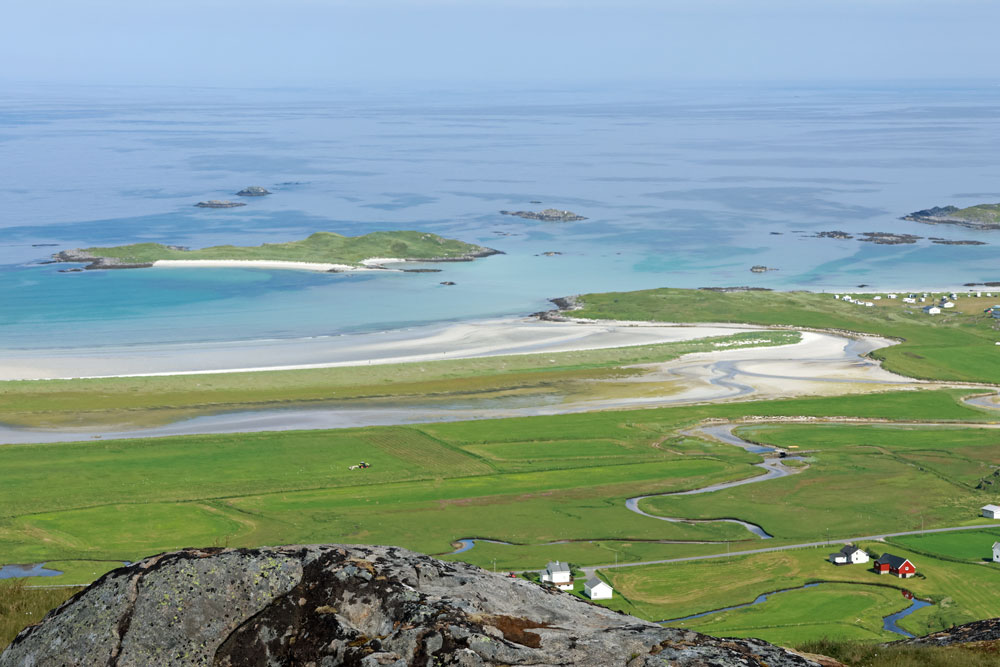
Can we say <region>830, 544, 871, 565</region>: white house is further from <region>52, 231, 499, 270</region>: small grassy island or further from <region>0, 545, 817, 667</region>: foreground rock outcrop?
<region>52, 231, 499, 270</region>: small grassy island

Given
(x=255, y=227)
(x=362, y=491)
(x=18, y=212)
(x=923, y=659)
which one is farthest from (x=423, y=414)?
(x=18, y=212)

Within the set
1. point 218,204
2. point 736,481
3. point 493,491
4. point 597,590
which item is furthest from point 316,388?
point 218,204

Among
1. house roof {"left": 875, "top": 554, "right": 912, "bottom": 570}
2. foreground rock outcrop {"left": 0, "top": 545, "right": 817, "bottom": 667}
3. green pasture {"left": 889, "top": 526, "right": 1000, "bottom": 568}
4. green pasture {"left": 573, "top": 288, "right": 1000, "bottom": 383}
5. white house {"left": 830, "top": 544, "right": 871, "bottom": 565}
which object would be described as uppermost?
foreground rock outcrop {"left": 0, "top": 545, "right": 817, "bottom": 667}

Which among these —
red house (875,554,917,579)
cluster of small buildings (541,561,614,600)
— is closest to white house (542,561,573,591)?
cluster of small buildings (541,561,614,600)

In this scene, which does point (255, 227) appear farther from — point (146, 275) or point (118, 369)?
point (118, 369)

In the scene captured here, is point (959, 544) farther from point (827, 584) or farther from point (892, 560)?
point (827, 584)

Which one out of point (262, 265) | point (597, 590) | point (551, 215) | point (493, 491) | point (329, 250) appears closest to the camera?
point (597, 590)

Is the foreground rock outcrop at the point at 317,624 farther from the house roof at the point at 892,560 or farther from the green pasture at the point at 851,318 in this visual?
the green pasture at the point at 851,318
